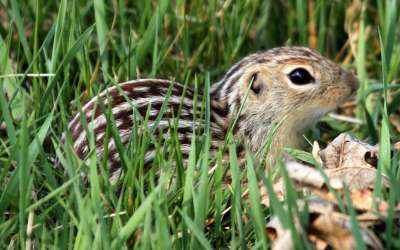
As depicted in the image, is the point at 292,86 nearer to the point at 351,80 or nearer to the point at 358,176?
the point at 351,80

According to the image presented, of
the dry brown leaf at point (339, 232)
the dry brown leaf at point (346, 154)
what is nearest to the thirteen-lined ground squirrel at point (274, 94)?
the dry brown leaf at point (346, 154)

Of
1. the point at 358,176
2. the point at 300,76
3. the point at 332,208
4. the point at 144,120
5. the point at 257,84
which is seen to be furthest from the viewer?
the point at 257,84

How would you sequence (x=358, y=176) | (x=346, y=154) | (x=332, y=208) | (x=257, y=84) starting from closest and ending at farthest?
(x=332, y=208) → (x=358, y=176) → (x=346, y=154) → (x=257, y=84)

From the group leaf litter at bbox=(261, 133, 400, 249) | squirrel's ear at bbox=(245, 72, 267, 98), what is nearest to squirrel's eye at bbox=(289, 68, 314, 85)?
squirrel's ear at bbox=(245, 72, 267, 98)

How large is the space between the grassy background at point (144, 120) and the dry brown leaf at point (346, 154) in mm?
149

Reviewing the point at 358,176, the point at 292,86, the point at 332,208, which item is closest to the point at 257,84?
the point at 292,86

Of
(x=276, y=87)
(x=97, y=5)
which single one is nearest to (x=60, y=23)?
(x=97, y=5)

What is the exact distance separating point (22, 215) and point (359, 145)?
1.96 metres

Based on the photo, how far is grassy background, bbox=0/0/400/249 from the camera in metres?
2.19

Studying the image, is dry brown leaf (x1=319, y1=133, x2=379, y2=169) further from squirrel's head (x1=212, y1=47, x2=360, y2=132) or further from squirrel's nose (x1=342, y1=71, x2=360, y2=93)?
squirrel's nose (x1=342, y1=71, x2=360, y2=93)

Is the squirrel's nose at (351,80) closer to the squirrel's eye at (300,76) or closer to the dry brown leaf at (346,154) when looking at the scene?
the squirrel's eye at (300,76)

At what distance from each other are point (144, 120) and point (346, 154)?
1303mm

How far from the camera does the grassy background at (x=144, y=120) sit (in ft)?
7.20

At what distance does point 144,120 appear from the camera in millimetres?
3172
